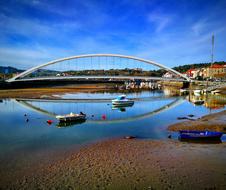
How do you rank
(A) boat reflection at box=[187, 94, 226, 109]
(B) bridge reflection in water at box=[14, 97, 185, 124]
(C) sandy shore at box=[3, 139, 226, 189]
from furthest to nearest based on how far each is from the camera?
(A) boat reflection at box=[187, 94, 226, 109] → (B) bridge reflection in water at box=[14, 97, 185, 124] → (C) sandy shore at box=[3, 139, 226, 189]

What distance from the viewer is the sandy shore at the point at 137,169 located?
26.3 ft

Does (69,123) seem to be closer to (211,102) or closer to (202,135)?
(202,135)

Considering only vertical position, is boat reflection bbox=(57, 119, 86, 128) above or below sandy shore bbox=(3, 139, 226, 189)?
above

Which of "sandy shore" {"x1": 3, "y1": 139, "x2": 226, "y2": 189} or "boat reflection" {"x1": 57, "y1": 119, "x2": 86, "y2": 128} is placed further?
"boat reflection" {"x1": 57, "y1": 119, "x2": 86, "y2": 128}

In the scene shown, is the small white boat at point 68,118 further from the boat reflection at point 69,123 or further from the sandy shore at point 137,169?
the sandy shore at point 137,169

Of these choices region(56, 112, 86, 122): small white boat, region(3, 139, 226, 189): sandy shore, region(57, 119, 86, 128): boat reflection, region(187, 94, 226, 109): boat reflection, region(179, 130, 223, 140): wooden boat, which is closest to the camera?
region(3, 139, 226, 189): sandy shore

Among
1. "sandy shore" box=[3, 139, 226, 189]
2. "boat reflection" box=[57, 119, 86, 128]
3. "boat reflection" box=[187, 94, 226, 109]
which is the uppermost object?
"boat reflection" box=[187, 94, 226, 109]

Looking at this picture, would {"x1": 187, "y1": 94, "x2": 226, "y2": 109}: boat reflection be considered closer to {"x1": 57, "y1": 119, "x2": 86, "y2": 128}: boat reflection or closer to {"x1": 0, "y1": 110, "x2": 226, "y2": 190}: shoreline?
{"x1": 57, "y1": 119, "x2": 86, "y2": 128}: boat reflection

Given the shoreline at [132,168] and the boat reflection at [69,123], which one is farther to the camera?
the boat reflection at [69,123]

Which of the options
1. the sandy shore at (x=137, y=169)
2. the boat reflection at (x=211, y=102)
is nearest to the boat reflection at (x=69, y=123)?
the sandy shore at (x=137, y=169)

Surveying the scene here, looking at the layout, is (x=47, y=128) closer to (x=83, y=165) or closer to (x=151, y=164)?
(x=83, y=165)

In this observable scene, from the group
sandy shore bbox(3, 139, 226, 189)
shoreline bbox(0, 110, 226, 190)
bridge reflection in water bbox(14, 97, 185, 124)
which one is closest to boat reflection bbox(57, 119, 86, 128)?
bridge reflection in water bbox(14, 97, 185, 124)

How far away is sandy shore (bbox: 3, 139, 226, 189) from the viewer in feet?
26.3

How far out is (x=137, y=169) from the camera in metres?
9.33
